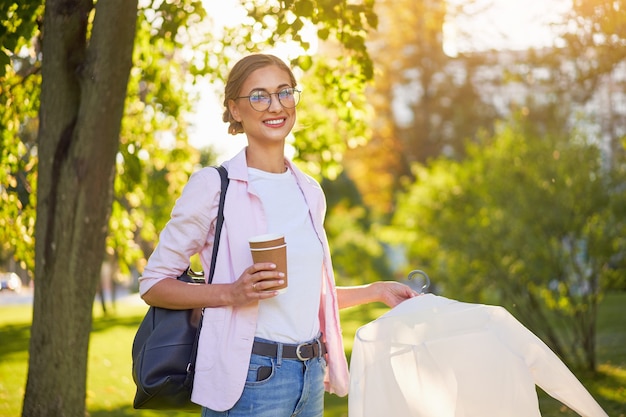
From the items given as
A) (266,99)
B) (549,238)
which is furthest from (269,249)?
(549,238)

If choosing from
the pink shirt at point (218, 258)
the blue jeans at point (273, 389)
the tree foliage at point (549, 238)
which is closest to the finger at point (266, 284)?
the pink shirt at point (218, 258)

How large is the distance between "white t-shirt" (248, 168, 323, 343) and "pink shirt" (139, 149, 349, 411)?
0.06m

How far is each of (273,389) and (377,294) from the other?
65 cm

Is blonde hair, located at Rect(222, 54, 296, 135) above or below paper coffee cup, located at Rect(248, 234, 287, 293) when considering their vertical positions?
above

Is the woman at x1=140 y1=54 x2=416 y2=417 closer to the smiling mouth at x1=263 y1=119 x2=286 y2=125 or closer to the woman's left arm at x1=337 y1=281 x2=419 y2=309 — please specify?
the smiling mouth at x1=263 y1=119 x2=286 y2=125

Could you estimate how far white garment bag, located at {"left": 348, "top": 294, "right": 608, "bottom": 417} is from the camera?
2975 millimetres

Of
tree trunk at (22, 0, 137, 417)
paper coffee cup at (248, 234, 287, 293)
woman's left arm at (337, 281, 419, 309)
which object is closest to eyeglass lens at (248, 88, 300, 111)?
paper coffee cup at (248, 234, 287, 293)

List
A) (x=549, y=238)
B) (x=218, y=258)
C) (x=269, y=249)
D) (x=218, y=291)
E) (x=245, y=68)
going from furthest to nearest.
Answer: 1. (x=549, y=238)
2. (x=245, y=68)
3. (x=218, y=258)
4. (x=218, y=291)
5. (x=269, y=249)

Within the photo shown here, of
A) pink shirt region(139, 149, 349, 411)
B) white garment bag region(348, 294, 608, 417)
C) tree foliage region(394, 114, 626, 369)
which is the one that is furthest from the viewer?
tree foliage region(394, 114, 626, 369)

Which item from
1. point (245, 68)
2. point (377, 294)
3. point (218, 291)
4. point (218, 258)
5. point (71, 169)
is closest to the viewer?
point (218, 291)

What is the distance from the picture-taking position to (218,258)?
2928 millimetres

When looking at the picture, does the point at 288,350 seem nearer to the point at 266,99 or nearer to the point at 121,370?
the point at 266,99

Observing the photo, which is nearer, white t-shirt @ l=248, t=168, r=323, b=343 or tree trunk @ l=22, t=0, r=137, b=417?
white t-shirt @ l=248, t=168, r=323, b=343

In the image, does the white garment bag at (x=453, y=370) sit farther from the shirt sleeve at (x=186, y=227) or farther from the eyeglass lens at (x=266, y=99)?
the eyeglass lens at (x=266, y=99)
